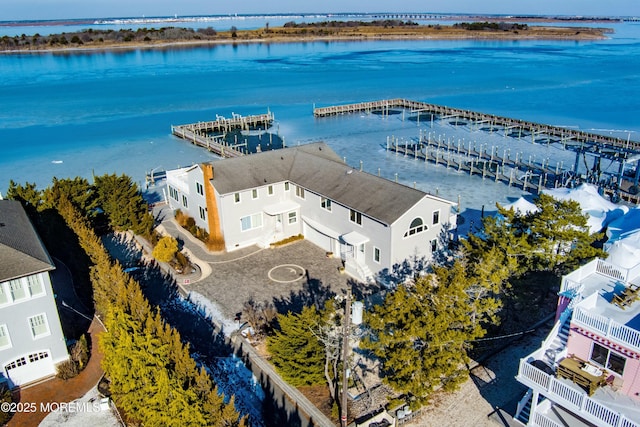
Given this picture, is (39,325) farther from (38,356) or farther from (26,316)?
(38,356)

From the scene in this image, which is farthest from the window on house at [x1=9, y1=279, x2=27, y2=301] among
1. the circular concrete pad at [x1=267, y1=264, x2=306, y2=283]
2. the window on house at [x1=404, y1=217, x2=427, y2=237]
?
the window on house at [x1=404, y1=217, x2=427, y2=237]

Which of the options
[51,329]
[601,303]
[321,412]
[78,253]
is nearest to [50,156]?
[78,253]

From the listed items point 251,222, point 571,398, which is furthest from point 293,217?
point 571,398

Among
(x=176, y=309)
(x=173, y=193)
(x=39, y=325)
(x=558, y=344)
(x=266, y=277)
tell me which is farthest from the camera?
(x=173, y=193)

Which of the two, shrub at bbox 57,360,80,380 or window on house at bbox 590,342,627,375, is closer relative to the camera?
window on house at bbox 590,342,627,375

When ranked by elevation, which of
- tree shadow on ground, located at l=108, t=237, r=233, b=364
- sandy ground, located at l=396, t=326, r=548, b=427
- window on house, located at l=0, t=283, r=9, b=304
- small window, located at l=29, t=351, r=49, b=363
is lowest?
sandy ground, located at l=396, t=326, r=548, b=427

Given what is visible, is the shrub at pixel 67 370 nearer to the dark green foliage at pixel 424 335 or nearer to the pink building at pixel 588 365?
the dark green foliage at pixel 424 335

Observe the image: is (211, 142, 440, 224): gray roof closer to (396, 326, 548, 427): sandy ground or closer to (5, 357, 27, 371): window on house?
(396, 326, 548, 427): sandy ground
